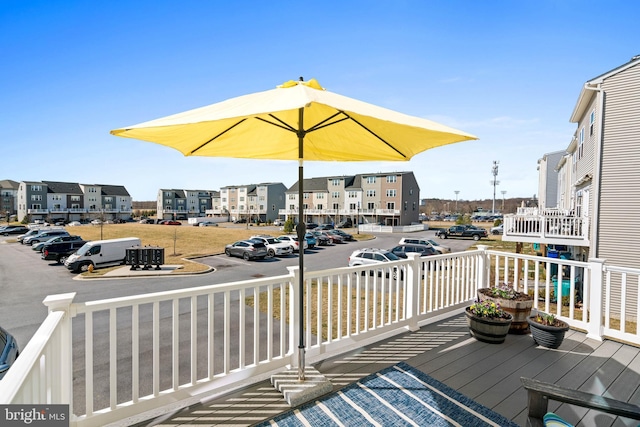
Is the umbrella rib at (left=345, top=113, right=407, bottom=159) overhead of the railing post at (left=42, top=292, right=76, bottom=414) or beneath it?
overhead

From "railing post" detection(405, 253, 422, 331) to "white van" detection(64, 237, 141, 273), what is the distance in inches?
722

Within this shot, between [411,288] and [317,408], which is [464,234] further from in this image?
[317,408]

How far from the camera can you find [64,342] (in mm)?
2047

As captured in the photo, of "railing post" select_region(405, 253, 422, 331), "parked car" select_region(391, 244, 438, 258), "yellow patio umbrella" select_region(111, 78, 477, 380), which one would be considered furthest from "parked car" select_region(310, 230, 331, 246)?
"yellow patio umbrella" select_region(111, 78, 477, 380)

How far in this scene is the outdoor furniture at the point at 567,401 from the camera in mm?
1604

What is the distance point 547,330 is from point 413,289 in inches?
63.7

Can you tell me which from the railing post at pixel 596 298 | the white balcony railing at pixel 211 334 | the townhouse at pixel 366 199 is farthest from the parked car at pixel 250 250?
the townhouse at pixel 366 199

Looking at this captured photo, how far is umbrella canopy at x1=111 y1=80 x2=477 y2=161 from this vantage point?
6.85 feet

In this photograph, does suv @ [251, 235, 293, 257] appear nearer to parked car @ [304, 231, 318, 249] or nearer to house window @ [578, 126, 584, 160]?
parked car @ [304, 231, 318, 249]

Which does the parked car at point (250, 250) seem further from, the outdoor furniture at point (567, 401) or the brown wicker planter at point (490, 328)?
the outdoor furniture at point (567, 401)

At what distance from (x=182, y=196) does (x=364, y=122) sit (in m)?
79.4

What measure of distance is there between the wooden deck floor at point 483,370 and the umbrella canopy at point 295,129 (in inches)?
91.8

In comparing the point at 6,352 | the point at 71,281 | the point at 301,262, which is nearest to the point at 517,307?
the point at 301,262

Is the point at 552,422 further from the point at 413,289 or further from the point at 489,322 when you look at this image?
the point at 413,289
